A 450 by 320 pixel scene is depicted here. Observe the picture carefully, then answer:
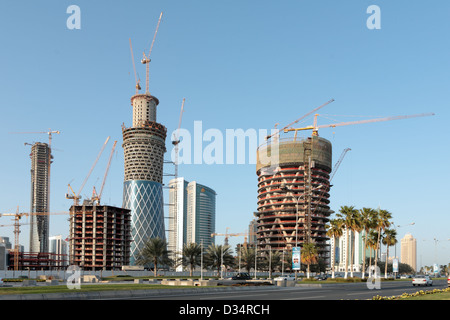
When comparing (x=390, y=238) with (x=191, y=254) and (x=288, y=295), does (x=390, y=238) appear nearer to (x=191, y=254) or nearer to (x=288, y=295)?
(x=191, y=254)

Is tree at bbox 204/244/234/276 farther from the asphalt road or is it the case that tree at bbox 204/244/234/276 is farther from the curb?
the curb

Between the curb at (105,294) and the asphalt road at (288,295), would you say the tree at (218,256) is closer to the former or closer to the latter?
the asphalt road at (288,295)

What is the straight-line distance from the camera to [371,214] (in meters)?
99.9

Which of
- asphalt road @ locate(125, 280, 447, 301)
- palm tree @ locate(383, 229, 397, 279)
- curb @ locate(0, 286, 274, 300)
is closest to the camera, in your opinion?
curb @ locate(0, 286, 274, 300)

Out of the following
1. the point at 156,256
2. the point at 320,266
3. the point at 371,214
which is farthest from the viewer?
the point at 320,266

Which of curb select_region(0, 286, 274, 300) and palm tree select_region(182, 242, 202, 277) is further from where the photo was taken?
palm tree select_region(182, 242, 202, 277)

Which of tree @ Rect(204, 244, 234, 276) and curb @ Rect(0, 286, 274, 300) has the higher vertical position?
curb @ Rect(0, 286, 274, 300)

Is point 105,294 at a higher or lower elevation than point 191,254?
higher

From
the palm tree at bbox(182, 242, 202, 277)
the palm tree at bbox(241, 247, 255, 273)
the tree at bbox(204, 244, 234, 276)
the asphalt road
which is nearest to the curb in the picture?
the asphalt road

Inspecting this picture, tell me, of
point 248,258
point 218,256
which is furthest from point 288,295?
point 248,258
